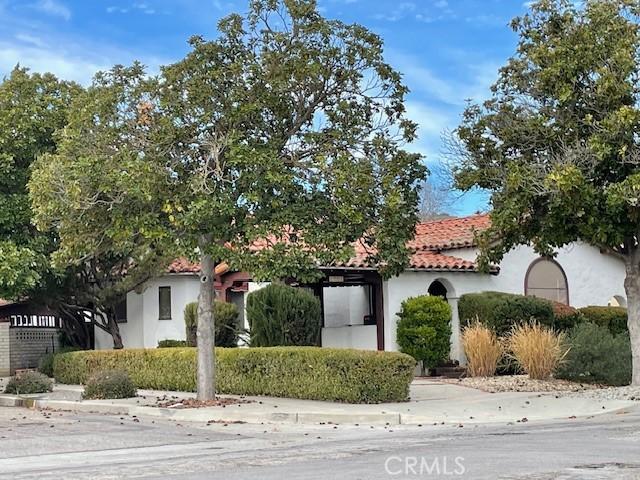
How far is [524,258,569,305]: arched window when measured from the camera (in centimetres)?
2675

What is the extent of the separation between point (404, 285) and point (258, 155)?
9.74 metres

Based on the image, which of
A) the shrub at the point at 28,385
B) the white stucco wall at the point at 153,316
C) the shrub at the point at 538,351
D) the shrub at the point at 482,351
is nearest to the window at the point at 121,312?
the white stucco wall at the point at 153,316

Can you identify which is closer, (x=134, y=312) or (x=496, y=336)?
(x=496, y=336)

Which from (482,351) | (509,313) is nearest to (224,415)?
(482,351)

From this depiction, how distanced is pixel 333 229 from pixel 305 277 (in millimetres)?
1000

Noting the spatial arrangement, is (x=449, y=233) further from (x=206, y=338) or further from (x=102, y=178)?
(x=102, y=178)

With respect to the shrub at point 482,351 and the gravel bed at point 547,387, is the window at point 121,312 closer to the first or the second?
the gravel bed at point 547,387

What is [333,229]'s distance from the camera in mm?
16484

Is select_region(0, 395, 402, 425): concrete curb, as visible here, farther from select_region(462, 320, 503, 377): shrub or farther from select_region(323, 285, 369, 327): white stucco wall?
select_region(323, 285, 369, 327): white stucco wall

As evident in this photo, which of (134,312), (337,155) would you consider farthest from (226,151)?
(134,312)

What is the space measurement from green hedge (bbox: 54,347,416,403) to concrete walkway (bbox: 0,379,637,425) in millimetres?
337

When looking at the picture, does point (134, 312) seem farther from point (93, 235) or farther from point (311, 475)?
point (311, 475)

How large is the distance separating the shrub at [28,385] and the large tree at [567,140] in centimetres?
1080

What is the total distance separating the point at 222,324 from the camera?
2488cm
